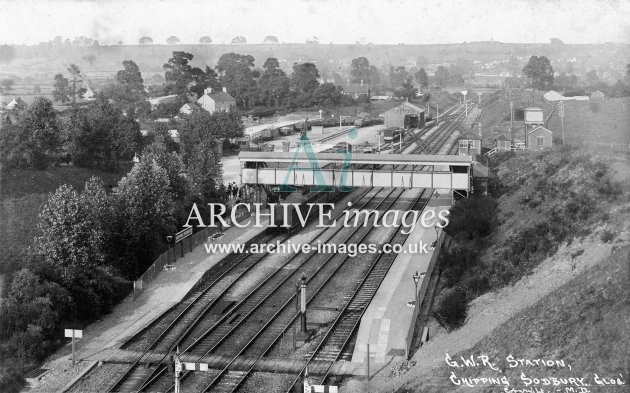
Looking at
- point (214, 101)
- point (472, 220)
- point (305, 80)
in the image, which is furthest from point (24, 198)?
point (305, 80)

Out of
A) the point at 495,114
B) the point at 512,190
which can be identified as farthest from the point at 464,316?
the point at 495,114

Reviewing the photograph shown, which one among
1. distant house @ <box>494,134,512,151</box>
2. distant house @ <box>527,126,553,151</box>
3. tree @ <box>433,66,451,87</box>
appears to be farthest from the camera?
tree @ <box>433,66,451,87</box>

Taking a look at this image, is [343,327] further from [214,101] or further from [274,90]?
[274,90]

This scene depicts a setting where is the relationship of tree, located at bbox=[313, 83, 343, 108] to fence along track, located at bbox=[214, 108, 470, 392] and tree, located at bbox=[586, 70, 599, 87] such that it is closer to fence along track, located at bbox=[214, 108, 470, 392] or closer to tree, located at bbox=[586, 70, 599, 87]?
tree, located at bbox=[586, 70, 599, 87]

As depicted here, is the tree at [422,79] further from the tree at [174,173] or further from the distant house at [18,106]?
the tree at [174,173]

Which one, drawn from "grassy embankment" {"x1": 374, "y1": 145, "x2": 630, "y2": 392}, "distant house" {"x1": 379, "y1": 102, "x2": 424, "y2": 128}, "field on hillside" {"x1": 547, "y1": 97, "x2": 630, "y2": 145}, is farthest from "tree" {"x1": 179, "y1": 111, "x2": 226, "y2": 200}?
"field on hillside" {"x1": 547, "y1": 97, "x2": 630, "y2": 145}

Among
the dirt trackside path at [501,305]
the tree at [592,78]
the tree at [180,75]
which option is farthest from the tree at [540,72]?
the dirt trackside path at [501,305]
